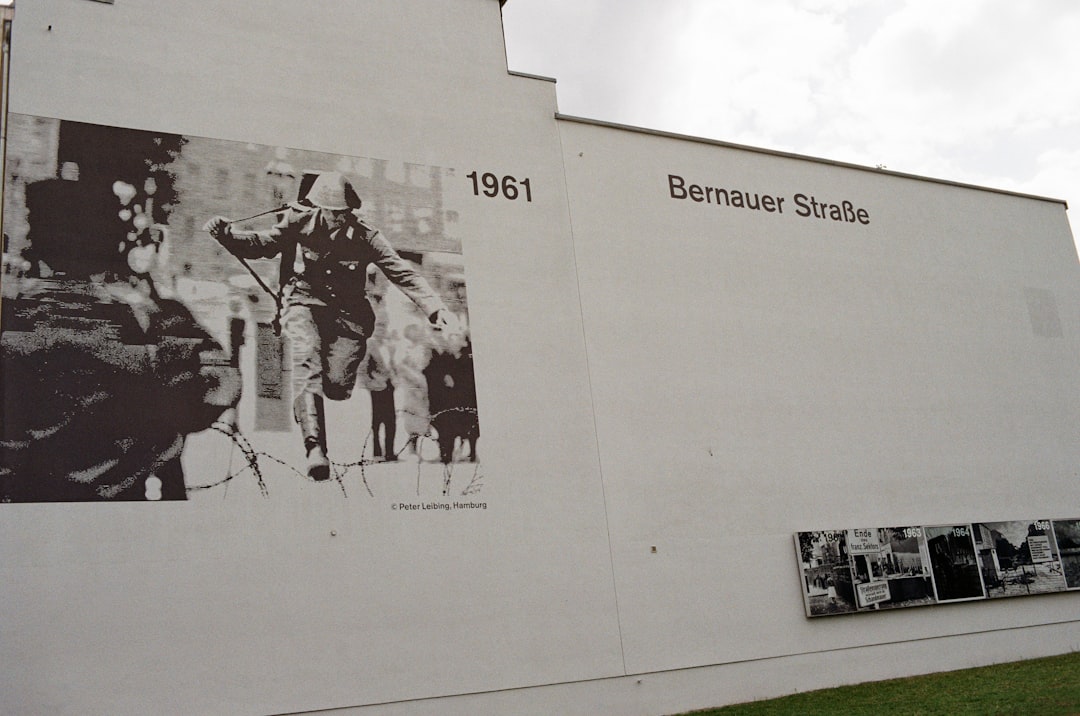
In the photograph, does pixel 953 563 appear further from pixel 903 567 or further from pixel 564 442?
pixel 564 442

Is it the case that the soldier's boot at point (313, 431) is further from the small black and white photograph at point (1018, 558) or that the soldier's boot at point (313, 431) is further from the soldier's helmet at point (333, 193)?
the small black and white photograph at point (1018, 558)

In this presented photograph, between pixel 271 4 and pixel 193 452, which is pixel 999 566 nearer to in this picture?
pixel 193 452

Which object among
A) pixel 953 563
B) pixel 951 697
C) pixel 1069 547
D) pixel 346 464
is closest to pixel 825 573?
pixel 951 697

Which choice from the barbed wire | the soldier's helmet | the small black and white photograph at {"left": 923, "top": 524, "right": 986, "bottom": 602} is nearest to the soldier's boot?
the barbed wire

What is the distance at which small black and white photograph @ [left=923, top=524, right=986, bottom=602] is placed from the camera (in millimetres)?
18375

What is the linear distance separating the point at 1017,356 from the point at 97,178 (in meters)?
17.8

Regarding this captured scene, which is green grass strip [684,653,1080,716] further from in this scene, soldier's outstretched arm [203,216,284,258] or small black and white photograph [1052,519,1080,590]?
soldier's outstretched arm [203,216,284,258]

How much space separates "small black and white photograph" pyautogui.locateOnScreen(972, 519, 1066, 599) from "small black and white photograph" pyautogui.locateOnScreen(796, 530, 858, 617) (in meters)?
3.27

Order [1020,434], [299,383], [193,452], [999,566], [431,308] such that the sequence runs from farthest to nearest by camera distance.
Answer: [1020,434]
[999,566]
[431,308]
[299,383]
[193,452]

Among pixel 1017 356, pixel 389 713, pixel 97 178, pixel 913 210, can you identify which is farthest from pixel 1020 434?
pixel 97 178

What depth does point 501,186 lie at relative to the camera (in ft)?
55.2

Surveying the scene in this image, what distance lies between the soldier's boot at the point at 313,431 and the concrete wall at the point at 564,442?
0.72ft

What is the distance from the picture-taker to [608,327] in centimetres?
1694

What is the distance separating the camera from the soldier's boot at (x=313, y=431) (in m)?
14.1
